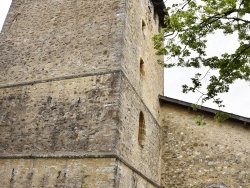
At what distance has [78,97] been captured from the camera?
10227 mm

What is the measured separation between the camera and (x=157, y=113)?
13938 millimetres

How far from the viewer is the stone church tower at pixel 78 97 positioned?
9.26 m

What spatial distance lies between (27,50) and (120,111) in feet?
16.2

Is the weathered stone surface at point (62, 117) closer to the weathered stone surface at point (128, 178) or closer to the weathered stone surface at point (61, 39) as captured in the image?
the weathered stone surface at point (61, 39)

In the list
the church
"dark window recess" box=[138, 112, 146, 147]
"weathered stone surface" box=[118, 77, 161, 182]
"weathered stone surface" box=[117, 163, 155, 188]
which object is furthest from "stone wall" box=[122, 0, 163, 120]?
"weathered stone surface" box=[117, 163, 155, 188]

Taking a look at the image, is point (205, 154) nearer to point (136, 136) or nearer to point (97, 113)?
point (136, 136)

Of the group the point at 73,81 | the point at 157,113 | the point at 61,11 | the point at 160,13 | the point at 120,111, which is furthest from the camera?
the point at 160,13

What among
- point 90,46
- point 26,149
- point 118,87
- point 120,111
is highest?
point 90,46

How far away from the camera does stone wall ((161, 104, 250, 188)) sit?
1230cm

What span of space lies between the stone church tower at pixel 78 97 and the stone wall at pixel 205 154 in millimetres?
643

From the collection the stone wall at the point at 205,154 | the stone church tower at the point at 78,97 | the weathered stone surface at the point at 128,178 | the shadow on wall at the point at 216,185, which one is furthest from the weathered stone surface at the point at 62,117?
the shadow on wall at the point at 216,185

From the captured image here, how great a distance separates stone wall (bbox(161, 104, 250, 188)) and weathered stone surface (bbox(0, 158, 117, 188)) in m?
5.00

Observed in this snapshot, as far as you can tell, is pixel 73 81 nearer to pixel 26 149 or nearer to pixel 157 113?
pixel 26 149

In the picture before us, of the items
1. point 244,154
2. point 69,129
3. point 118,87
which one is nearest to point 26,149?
point 69,129
